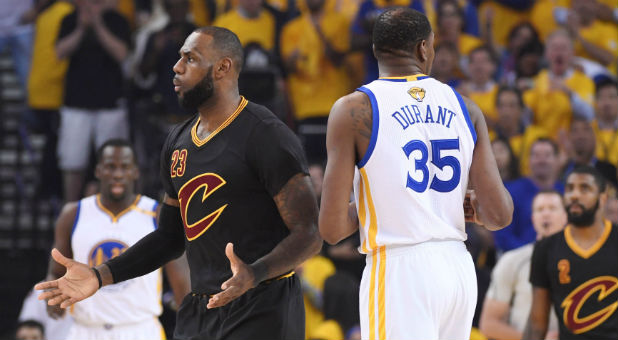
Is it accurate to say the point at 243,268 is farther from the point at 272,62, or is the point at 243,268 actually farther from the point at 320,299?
the point at 272,62

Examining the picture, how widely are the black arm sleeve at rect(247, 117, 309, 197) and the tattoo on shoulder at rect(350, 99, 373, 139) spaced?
1.60 feet

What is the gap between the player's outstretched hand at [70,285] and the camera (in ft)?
14.6

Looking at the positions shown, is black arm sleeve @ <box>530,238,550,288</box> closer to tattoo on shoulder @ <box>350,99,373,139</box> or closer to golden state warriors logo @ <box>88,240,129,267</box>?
golden state warriors logo @ <box>88,240,129,267</box>

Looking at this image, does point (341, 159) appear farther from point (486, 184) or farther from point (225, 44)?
point (225, 44)

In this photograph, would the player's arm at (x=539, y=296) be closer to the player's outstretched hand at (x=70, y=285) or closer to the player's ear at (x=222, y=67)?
the player's ear at (x=222, y=67)

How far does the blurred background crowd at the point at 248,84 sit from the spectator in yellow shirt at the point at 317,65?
1 centimetres

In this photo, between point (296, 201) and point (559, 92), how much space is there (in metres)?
6.54

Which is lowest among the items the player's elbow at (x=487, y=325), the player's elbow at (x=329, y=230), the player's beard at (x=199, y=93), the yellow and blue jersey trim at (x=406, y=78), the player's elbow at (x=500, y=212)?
the player's elbow at (x=487, y=325)

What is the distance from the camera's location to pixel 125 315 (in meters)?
6.50

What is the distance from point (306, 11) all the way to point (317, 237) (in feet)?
21.1

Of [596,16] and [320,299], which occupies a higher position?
[596,16]

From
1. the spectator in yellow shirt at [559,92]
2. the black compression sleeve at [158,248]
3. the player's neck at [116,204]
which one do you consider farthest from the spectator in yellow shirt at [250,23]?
the black compression sleeve at [158,248]

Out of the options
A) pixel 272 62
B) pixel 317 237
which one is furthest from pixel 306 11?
pixel 317 237

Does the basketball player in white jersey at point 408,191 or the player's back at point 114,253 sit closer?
the basketball player in white jersey at point 408,191
